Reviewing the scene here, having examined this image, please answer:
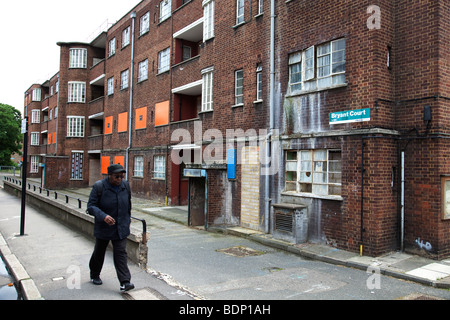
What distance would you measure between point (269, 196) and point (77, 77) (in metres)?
27.5

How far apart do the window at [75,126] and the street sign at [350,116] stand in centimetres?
2820

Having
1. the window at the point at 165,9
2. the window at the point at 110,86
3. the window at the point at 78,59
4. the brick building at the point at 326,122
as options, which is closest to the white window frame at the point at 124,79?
the window at the point at 110,86

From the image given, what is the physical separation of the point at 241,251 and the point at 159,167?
12.2 metres

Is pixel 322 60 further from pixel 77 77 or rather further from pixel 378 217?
pixel 77 77

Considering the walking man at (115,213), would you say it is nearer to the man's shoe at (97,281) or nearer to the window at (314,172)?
the man's shoe at (97,281)

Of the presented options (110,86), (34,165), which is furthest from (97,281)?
(34,165)

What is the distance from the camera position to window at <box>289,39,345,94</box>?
31.1 feet

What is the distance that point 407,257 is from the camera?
8.34 metres

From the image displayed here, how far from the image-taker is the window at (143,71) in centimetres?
2271

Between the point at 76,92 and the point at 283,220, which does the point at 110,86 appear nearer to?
the point at 76,92

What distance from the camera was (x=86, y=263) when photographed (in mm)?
7391

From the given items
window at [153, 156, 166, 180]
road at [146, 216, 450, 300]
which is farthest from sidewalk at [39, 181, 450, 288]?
window at [153, 156, 166, 180]

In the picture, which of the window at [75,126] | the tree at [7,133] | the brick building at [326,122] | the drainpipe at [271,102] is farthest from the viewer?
the tree at [7,133]
